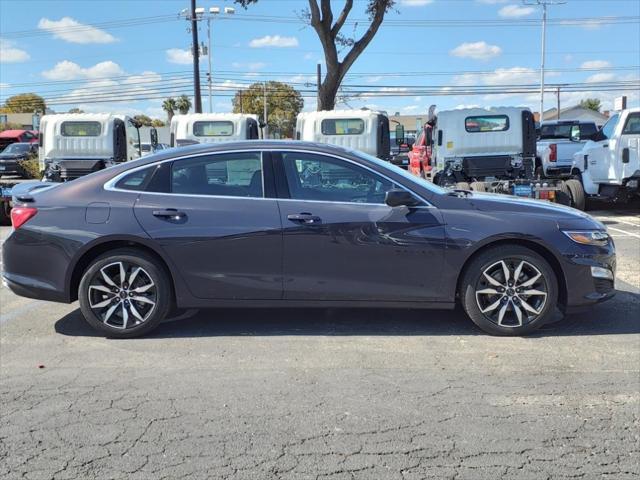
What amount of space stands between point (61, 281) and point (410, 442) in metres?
3.15

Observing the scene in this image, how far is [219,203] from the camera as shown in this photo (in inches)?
194

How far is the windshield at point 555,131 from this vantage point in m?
18.2

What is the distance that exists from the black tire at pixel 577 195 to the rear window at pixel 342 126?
4.40 meters

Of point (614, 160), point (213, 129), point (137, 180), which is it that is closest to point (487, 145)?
point (614, 160)

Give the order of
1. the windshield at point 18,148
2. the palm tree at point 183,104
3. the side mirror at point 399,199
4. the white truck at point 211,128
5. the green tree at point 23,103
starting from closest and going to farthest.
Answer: the side mirror at point 399,199 → the white truck at point 211,128 → the windshield at point 18,148 → the palm tree at point 183,104 → the green tree at point 23,103

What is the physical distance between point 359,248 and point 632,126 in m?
9.50

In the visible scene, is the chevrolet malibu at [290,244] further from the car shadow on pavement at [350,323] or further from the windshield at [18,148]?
the windshield at [18,148]

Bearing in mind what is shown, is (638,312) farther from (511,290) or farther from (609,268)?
(511,290)

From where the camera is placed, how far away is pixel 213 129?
41.8 ft

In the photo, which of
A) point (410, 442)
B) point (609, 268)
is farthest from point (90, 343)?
point (609, 268)

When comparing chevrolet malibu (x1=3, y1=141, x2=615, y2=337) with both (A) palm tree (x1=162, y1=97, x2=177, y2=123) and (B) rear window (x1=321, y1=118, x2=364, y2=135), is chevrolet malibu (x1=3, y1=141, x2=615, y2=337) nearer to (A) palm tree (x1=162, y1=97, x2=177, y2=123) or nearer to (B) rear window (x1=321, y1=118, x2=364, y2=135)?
(B) rear window (x1=321, y1=118, x2=364, y2=135)

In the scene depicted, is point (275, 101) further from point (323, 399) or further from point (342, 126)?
point (323, 399)

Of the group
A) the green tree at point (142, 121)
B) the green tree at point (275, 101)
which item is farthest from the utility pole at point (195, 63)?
the green tree at point (275, 101)

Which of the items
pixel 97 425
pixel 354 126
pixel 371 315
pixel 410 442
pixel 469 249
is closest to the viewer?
pixel 410 442
